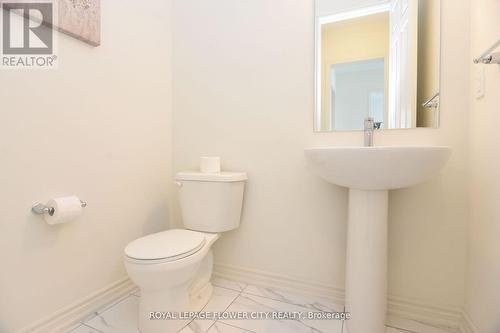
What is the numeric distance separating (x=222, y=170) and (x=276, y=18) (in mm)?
960

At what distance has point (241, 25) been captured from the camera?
1.56 m

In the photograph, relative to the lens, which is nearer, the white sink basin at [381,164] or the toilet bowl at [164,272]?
the white sink basin at [381,164]

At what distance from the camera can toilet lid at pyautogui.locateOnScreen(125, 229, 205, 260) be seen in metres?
1.04

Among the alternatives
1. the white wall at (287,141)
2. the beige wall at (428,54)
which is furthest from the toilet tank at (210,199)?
the beige wall at (428,54)

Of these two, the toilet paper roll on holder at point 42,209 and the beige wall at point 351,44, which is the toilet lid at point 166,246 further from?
the beige wall at point 351,44

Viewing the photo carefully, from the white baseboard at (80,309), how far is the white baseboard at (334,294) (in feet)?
1.85

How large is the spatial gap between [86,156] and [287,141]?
105 cm

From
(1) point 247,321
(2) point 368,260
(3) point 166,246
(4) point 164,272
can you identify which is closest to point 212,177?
(3) point 166,246

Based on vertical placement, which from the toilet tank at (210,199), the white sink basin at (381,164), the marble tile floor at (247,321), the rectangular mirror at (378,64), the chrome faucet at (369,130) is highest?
the rectangular mirror at (378,64)

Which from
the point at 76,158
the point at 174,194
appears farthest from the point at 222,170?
the point at 76,158

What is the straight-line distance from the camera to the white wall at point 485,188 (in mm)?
904

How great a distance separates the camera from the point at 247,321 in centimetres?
122

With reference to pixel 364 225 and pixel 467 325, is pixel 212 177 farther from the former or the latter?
pixel 467 325

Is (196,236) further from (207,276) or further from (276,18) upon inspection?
(276,18)
